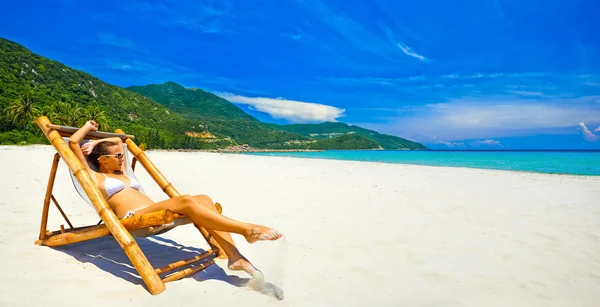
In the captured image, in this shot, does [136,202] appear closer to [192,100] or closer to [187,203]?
[187,203]

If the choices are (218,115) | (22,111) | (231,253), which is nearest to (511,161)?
(231,253)

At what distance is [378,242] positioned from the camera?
14.7 ft

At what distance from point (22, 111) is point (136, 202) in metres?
54.8

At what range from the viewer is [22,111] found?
4459 centimetres

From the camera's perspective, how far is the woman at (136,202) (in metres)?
2.74

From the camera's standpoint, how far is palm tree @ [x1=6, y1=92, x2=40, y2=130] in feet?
145

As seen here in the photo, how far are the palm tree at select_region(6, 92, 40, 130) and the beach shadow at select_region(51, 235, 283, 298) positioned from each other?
53.0 m

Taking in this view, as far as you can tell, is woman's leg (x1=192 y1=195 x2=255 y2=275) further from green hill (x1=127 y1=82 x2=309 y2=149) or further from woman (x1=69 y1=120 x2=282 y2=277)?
green hill (x1=127 y1=82 x2=309 y2=149)

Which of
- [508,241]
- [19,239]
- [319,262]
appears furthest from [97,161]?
[508,241]

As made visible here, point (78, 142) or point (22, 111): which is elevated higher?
point (22, 111)

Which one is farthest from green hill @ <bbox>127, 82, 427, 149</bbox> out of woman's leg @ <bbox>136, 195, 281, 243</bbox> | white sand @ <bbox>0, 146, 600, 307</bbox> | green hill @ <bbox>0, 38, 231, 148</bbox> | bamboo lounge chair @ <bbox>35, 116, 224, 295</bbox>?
woman's leg @ <bbox>136, 195, 281, 243</bbox>

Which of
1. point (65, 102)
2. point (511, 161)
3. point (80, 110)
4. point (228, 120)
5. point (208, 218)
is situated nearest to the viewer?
point (208, 218)

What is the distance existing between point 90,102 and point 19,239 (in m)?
71.5

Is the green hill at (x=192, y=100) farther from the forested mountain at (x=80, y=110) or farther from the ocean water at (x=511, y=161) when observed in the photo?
the ocean water at (x=511, y=161)
